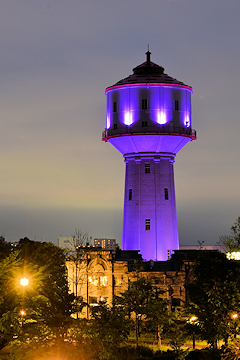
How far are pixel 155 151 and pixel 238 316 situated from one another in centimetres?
3620

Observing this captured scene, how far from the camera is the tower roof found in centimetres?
8231

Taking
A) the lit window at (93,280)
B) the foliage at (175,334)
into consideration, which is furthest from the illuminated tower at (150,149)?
the foliage at (175,334)

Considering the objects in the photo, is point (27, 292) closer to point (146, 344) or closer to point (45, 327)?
point (45, 327)

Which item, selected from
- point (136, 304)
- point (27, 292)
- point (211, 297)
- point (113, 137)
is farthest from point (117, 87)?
point (27, 292)

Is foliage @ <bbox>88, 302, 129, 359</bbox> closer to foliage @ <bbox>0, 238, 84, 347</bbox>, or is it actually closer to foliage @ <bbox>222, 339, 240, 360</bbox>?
foliage @ <bbox>0, 238, 84, 347</bbox>

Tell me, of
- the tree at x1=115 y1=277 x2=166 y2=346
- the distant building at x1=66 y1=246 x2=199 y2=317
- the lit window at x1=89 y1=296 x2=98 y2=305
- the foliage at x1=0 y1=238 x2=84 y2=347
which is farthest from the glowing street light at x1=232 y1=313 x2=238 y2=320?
the lit window at x1=89 y1=296 x2=98 y2=305

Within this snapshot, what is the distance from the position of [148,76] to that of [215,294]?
39410mm

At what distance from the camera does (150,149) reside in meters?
82.0

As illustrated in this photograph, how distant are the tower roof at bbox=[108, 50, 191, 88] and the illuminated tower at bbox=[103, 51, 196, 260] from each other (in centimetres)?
12

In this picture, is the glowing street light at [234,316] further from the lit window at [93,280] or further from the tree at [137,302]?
the lit window at [93,280]

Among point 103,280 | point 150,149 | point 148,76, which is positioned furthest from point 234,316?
point 148,76

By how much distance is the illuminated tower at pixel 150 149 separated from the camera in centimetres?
8144

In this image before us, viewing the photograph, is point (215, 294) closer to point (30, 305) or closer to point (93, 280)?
point (30, 305)

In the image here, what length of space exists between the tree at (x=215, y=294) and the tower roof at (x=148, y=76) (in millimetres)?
33616
